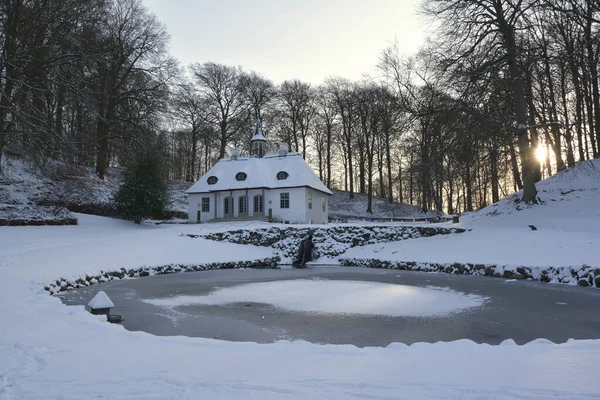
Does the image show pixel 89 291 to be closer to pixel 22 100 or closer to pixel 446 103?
pixel 22 100

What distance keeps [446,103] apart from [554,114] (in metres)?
8.51

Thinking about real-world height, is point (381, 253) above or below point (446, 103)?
below

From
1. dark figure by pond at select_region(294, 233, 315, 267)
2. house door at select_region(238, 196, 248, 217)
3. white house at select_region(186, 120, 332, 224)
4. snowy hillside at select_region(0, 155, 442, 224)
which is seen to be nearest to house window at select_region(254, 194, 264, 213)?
white house at select_region(186, 120, 332, 224)

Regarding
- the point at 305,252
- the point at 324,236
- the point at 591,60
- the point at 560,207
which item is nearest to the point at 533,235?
the point at 560,207

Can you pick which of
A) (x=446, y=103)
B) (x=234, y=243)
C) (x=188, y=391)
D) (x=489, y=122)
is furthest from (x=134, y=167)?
(x=188, y=391)

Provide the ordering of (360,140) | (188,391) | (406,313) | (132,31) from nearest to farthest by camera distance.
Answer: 1. (188,391)
2. (406,313)
3. (132,31)
4. (360,140)

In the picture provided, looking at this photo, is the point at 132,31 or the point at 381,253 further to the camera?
the point at 132,31

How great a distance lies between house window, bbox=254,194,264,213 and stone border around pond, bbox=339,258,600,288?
12351mm

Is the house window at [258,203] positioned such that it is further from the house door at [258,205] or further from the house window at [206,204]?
the house window at [206,204]

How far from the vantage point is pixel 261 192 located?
2994 centimetres

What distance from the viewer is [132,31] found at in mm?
30859

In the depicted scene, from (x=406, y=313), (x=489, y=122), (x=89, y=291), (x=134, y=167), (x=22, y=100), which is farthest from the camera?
(x=134, y=167)

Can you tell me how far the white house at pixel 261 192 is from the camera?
1150 inches

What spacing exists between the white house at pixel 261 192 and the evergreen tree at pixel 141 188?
4904 mm
